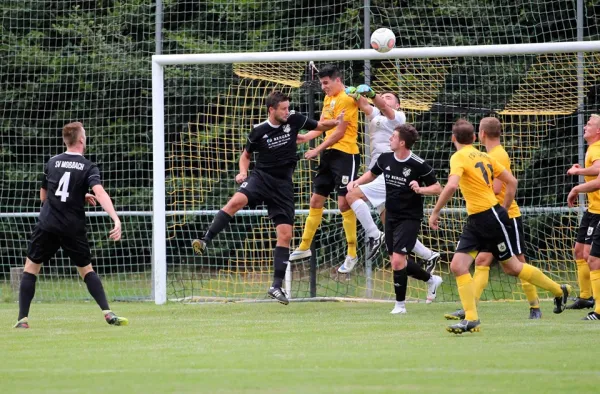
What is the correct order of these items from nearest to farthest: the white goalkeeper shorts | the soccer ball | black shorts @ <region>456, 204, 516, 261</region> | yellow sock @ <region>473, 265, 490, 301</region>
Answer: black shorts @ <region>456, 204, 516, 261</region> → yellow sock @ <region>473, 265, 490, 301</region> → the soccer ball → the white goalkeeper shorts

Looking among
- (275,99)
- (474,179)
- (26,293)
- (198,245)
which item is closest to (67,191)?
(26,293)

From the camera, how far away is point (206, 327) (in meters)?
10.5

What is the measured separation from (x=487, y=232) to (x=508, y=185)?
701 mm

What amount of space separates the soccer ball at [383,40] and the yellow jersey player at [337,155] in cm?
60

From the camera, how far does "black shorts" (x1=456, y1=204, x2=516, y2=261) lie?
9.80 metres

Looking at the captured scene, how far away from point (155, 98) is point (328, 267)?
11.9ft

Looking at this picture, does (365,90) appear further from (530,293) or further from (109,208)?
(109,208)

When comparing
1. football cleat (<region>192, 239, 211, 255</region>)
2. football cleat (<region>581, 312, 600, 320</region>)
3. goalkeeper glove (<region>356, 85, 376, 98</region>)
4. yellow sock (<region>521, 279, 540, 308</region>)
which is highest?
goalkeeper glove (<region>356, 85, 376, 98</region>)

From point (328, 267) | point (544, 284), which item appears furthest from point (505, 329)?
point (328, 267)

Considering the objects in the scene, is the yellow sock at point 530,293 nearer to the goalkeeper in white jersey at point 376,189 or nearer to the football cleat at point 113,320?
the goalkeeper in white jersey at point 376,189

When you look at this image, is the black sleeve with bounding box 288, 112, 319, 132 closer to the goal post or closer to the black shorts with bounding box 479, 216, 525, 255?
the goal post

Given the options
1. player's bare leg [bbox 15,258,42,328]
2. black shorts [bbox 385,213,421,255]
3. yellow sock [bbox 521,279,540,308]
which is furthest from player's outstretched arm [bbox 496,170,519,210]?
player's bare leg [bbox 15,258,42,328]

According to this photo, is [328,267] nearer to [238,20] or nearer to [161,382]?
[238,20]

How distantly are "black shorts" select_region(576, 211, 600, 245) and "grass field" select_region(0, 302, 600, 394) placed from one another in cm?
95
